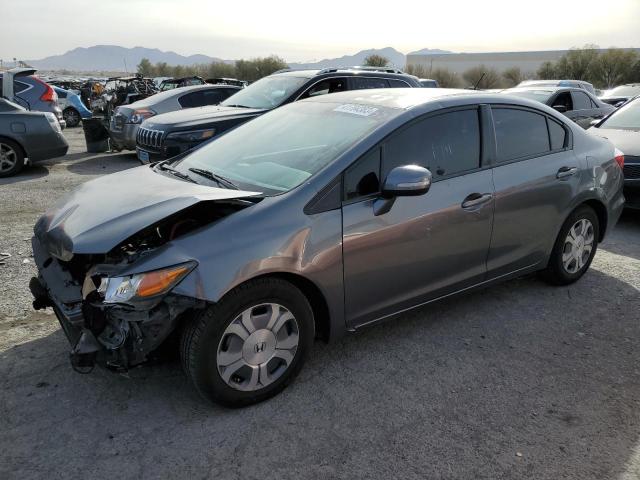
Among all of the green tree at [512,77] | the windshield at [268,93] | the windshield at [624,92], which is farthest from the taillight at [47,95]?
the green tree at [512,77]

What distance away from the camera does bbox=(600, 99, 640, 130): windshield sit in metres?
7.47

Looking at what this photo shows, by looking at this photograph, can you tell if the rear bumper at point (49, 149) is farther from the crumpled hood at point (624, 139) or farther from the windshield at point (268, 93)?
the crumpled hood at point (624, 139)

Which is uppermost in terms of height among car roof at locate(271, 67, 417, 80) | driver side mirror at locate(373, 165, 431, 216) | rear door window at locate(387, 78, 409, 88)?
car roof at locate(271, 67, 417, 80)

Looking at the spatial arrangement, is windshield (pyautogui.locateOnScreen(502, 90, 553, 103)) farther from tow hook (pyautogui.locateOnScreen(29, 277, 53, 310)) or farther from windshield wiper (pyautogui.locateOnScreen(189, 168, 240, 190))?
tow hook (pyautogui.locateOnScreen(29, 277, 53, 310))

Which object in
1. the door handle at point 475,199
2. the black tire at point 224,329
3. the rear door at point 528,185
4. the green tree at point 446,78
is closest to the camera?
the black tire at point 224,329

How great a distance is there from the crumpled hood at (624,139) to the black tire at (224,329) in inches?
213

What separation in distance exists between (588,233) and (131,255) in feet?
12.1

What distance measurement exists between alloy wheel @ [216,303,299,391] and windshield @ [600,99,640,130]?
669 cm

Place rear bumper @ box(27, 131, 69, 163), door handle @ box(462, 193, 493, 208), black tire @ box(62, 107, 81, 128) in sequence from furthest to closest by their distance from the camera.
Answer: black tire @ box(62, 107, 81, 128) < rear bumper @ box(27, 131, 69, 163) < door handle @ box(462, 193, 493, 208)

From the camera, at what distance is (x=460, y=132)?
3.53m

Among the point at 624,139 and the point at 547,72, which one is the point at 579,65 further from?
the point at 624,139

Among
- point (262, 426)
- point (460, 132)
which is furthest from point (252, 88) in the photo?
point (262, 426)

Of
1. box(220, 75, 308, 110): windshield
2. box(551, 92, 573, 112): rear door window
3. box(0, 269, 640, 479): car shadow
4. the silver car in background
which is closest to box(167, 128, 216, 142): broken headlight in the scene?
box(220, 75, 308, 110): windshield

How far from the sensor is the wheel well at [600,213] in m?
4.41
